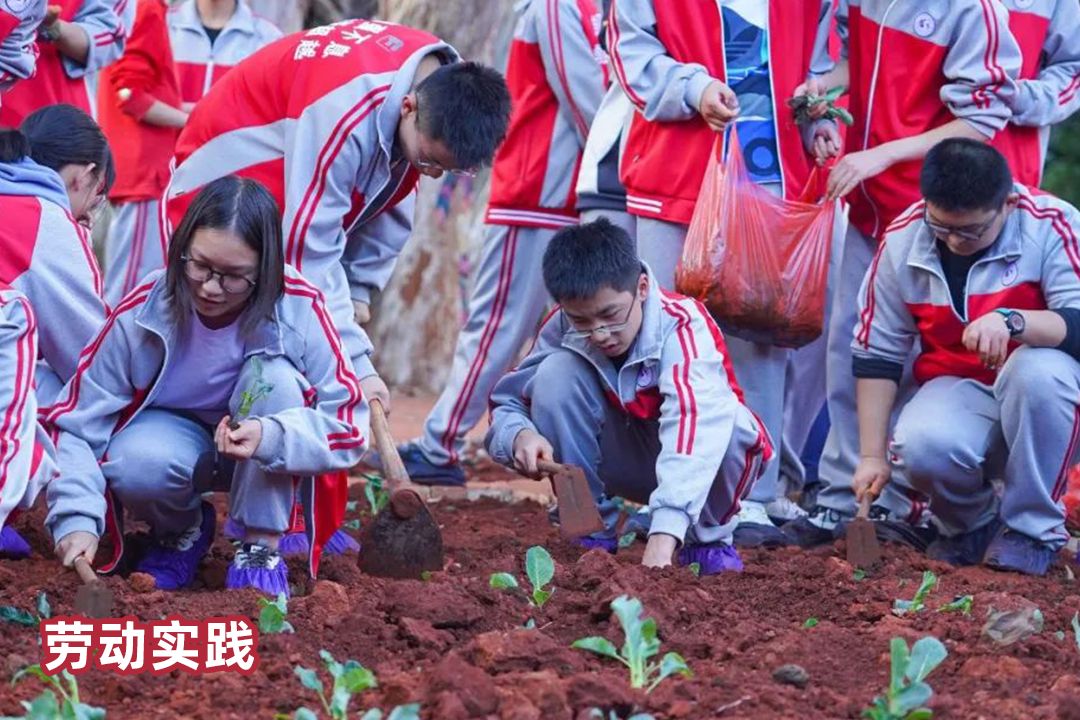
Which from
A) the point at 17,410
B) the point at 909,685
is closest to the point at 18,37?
the point at 17,410

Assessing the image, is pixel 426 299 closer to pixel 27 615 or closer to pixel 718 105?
pixel 718 105

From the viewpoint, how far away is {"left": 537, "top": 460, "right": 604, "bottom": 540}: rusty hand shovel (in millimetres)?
4582

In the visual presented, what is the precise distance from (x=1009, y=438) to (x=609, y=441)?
1.13m

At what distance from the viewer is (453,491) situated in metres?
6.24

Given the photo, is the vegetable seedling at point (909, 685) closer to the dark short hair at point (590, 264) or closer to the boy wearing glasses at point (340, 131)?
the dark short hair at point (590, 264)

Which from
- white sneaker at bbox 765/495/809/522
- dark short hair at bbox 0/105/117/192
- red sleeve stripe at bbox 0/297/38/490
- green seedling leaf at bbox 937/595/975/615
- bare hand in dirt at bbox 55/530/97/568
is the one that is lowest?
white sneaker at bbox 765/495/809/522

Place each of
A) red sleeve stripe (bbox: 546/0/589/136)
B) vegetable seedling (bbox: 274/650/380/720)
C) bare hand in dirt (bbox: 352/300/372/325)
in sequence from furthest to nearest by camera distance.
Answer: red sleeve stripe (bbox: 546/0/589/136) < bare hand in dirt (bbox: 352/300/372/325) < vegetable seedling (bbox: 274/650/380/720)

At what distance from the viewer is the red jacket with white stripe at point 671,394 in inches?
177

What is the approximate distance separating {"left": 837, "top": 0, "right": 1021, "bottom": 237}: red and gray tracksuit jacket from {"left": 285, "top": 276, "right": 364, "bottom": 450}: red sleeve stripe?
2008 millimetres

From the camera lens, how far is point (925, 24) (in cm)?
546

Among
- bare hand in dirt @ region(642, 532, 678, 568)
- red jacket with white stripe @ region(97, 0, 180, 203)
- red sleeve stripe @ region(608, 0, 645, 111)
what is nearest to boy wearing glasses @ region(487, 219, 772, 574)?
bare hand in dirt @ region(642, 532, 678, 568)

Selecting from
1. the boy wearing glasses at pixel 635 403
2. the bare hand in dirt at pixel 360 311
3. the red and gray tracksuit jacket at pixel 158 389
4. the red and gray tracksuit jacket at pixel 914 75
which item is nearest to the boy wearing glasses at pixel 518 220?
the bare hand in dirt at pixel 360 311

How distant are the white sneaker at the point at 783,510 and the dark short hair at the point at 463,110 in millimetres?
1616

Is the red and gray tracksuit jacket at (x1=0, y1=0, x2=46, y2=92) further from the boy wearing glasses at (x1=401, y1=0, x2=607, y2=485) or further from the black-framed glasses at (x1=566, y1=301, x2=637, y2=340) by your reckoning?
the black-framed glasses at (x1=566, y1=301, x2=637, y2=340)
